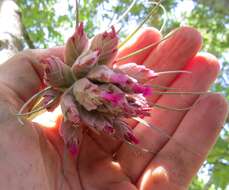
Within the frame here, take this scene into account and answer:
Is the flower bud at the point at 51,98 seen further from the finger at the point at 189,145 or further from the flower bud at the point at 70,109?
the finger at the point at 189,145

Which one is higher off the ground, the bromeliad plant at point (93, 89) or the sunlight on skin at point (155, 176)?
the bromeliad plant at point (93, 89)

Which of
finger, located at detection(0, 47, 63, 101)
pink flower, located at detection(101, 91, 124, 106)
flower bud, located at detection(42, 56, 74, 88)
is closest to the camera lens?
pink flower, located at detection(101, 91, 124, 106)

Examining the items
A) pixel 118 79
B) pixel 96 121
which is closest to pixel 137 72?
pixel 118 79

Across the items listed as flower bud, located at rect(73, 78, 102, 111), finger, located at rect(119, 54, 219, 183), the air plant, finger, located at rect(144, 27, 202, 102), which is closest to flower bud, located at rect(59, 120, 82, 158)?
the air plant

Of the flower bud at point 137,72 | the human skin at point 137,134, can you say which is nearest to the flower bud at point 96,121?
the flower bud at point 137,72

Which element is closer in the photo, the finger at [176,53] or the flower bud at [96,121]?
the flower bud at [96,121]

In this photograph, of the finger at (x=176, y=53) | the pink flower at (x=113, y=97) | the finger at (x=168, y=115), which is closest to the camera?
the pink flower at (x=113, y=97)

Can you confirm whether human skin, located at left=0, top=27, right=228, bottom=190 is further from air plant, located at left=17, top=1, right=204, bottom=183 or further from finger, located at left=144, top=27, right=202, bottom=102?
air plant, located at left=17, top=1, right=204, bottom=183

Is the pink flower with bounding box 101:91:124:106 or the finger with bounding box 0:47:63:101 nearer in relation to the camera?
the pink flower with bounding box 101:91:124:106

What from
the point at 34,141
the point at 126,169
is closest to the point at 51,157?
the point at 34,141
